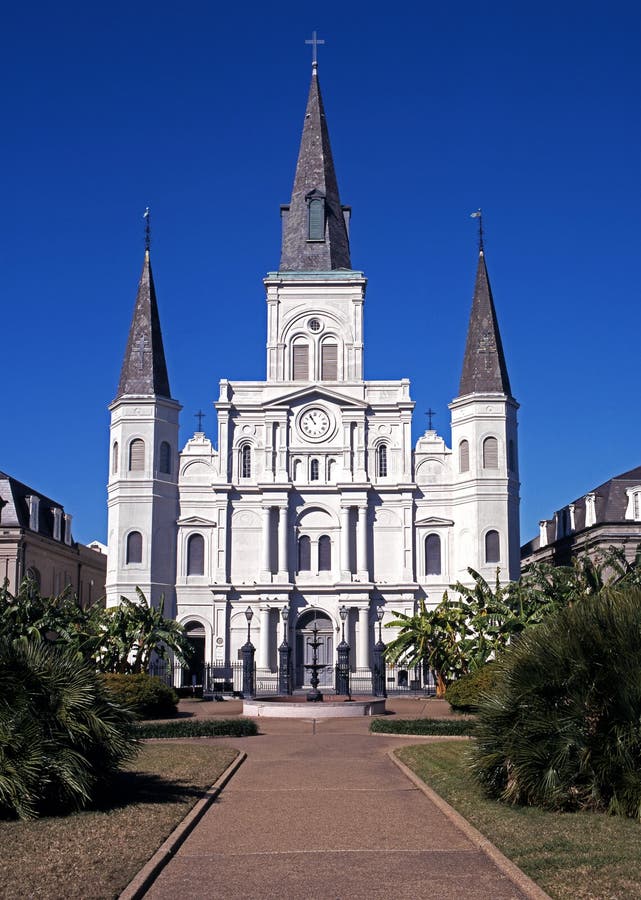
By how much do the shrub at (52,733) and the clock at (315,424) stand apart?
144 feet

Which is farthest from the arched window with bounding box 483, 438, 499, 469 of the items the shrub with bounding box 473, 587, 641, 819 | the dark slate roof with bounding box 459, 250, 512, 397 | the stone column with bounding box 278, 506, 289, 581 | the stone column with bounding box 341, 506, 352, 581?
the shrub with bounding box 473, 587, 641, 819

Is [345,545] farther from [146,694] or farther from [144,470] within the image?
[146,694]

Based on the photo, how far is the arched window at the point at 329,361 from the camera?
6097 cm

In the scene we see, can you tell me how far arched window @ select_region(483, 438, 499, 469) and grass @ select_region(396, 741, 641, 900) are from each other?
41480 millimetres

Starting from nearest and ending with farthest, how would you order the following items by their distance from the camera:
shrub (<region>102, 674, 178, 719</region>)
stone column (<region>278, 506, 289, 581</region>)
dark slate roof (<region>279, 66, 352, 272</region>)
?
1. shrub (<region>102, 674, 178, 719</region>)
2. stone column (<region>278, 506, 289, 581</region>)
3. dark slate roof (<region>279, 66, 352, 272</region>)

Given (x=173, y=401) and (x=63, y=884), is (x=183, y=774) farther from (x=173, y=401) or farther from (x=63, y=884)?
(x=173, y=401)

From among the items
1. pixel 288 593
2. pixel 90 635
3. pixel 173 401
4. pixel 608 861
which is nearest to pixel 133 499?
pixel 173 401

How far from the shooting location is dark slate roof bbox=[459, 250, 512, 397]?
193ft

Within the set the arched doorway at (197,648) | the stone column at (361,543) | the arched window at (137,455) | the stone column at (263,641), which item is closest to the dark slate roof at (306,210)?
the arched window at (137,455)

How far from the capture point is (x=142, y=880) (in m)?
11.3

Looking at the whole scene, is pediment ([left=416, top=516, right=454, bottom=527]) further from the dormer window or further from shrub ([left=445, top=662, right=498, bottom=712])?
shrub ([left=445, top=662, right=498, bottom=712])

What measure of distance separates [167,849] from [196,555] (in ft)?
151

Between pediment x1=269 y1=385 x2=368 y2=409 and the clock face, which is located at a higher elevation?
pediment x1=269 y1=385 x2=368 y2=409

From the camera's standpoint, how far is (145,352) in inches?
2334
